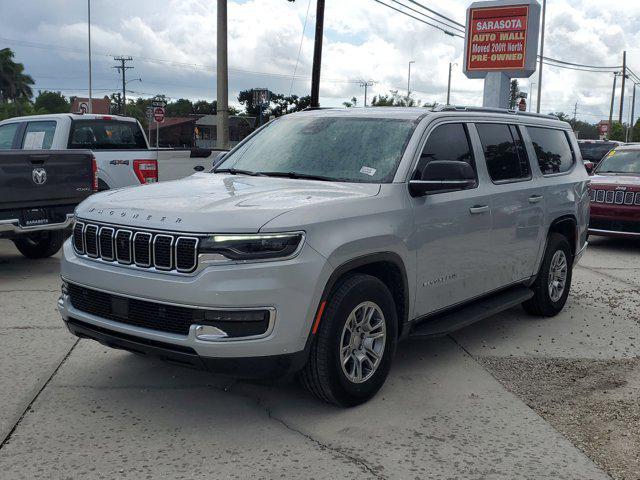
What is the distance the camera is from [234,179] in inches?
201

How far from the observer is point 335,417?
433cm

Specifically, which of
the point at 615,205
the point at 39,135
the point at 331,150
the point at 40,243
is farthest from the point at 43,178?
the point at 615,205

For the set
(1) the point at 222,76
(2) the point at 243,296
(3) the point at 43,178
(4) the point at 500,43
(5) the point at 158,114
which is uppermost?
(4) the point at 500,43

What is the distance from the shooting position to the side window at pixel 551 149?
6.65m

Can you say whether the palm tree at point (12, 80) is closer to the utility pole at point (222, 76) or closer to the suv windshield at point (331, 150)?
the utility pole at point (222, 76)

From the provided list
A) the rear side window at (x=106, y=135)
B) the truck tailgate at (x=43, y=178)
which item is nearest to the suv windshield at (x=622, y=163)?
the rear side window at (x=106, y=135)

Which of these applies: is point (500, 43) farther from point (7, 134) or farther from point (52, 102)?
point (52, 102)

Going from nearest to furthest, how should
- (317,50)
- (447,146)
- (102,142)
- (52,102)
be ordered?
(447,146)
(102,142)
(317,50)
(52,102)

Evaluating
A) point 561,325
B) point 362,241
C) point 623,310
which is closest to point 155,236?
point 362,241

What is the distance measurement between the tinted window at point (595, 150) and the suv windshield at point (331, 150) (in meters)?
20.6

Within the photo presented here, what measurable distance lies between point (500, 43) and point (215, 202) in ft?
77.5

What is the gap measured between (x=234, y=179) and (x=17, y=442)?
7.40 feet

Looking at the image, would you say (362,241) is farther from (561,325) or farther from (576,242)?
(576,242)

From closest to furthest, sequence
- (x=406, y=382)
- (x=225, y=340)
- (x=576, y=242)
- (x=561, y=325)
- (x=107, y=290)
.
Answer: (x=225, y=340)
(x=107, y=290)
(x=406, y=382)
(x=561, y=325)
(x=576, y=242)
